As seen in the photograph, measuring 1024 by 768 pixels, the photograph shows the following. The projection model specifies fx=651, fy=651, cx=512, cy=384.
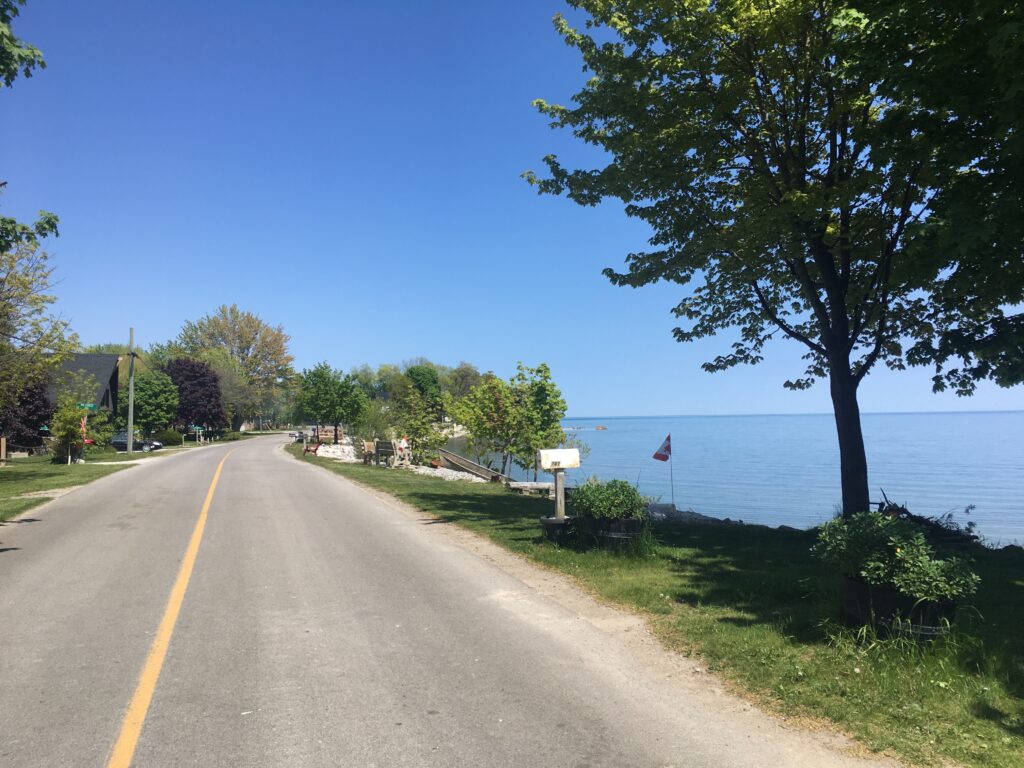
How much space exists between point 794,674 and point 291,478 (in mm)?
21059

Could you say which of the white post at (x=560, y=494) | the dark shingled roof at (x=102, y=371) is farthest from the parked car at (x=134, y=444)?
the white post at (x=560, y=494)

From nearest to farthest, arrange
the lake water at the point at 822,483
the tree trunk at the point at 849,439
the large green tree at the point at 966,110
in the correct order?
1. the large green tree at the point at 966,110
2. the tree trunk at the point at 849,439
3. the lake water at the point at 822,483

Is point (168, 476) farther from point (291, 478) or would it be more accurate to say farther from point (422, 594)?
point (422, 594)

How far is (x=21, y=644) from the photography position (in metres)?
5.64

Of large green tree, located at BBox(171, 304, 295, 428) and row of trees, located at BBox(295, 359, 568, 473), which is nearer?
row of trees, located at BBox(295, 359, 568, 473)

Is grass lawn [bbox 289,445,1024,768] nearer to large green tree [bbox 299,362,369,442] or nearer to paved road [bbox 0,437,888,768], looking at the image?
paved road [bbox 0,437,888,768]

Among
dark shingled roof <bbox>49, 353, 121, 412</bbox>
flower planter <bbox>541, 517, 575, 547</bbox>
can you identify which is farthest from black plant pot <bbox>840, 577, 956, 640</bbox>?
dark shingled roof <bbox>49, 353, 121, 412</bbox>

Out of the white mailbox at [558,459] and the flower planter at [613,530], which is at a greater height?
the white mailbox at [558,459]

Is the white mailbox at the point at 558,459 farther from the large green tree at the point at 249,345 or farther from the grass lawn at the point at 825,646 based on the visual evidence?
the large green tree at the point at 249,345

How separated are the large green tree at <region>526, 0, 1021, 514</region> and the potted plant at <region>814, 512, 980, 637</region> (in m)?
5.47

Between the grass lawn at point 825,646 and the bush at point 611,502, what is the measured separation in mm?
580

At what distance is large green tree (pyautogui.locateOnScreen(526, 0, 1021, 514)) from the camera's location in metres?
9.93

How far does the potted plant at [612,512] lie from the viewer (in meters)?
9.32

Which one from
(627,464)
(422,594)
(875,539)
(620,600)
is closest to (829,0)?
(875,539)
